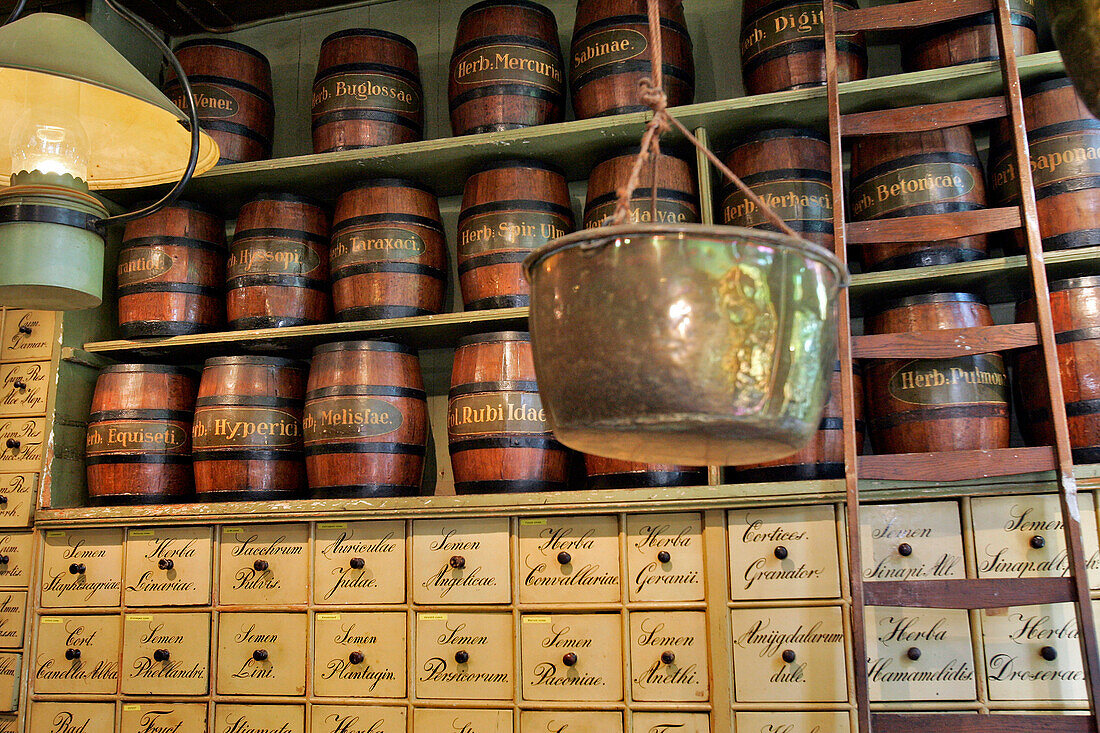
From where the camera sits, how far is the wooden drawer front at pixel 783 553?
7.34 feet

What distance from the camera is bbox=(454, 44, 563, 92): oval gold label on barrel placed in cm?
270

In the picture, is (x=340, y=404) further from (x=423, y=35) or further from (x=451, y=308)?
(x=423, y=35)

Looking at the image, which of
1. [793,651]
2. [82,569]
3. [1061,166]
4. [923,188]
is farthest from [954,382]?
[82,569]

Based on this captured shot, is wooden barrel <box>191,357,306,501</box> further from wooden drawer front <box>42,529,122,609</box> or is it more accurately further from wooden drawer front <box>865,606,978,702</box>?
wooden drawer front <box>865,606,978,702</box>

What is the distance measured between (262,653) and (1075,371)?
2188 mm

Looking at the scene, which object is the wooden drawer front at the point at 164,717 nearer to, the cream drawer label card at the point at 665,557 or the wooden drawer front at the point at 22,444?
the wooden drawer front at the point at 22,444

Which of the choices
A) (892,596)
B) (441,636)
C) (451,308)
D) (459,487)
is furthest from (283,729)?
(892,596)

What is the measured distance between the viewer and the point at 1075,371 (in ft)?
7.25

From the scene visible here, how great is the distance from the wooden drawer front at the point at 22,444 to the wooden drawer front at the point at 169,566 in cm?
44

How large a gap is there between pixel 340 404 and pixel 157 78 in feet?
5.44

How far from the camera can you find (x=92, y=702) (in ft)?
8.54

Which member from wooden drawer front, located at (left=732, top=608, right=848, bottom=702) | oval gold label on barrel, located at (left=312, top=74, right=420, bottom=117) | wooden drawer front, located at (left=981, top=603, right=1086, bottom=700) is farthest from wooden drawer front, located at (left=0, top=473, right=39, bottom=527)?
wooden drawer front, located at (left=981, top=603, right=1086, bottom=700)

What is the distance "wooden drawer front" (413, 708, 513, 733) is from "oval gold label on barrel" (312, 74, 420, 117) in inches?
69.1

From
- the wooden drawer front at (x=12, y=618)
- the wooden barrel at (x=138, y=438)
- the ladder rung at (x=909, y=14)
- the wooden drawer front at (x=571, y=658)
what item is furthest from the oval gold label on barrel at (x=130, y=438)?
the ladder rung at (x=909, y=14)
